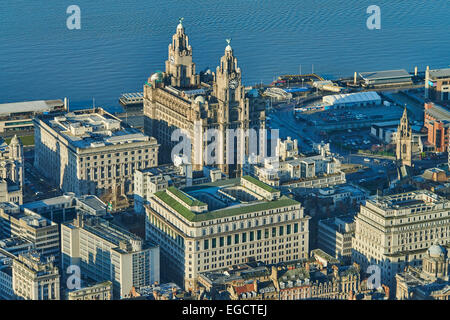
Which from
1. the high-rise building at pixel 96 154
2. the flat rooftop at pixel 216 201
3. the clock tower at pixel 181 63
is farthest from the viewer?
the clock tower at pixel 181 63

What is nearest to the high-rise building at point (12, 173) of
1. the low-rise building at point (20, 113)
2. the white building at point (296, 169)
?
the low-rise building at point (20, 113)

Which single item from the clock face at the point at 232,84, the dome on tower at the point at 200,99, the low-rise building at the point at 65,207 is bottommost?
the low-rise building at the point at 65,207

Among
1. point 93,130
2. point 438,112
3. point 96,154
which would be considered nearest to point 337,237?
point 96,154

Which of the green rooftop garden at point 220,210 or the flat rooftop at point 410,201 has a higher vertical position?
the flat rooftop at point 410,201

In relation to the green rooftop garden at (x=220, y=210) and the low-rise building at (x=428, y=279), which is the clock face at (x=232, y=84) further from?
the low-rise building at (x=428, y=279)

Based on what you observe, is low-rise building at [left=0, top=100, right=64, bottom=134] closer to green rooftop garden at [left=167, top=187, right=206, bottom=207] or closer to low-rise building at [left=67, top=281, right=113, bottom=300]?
green rooftop garden at [left=167, top=187, right=206, bottom=207]

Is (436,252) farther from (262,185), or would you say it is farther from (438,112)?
(438,112)

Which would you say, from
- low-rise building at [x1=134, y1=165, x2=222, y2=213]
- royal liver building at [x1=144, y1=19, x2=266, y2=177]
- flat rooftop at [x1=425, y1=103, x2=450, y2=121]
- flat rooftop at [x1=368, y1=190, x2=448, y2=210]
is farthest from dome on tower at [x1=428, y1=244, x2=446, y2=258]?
flat rooftop at [x1=425, y1=103, x2=450, y2=121]
